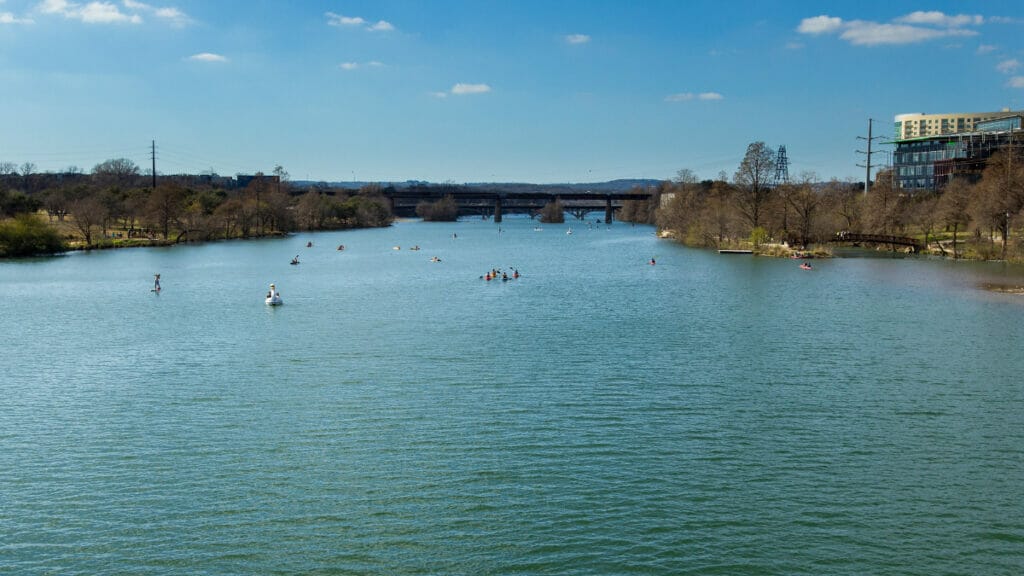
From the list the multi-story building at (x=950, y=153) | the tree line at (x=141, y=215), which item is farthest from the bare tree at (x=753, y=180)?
the tree line at (x=141, y=215)

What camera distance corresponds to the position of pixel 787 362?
117ft

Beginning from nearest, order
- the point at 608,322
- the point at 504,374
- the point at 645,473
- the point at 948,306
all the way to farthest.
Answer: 1. the point at 645,473
2. the point at 504,374
3. the point at 608,322
4. the point at 948,306

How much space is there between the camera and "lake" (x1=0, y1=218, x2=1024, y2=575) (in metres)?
17.8

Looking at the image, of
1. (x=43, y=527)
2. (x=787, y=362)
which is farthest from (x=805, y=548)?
(x=787, y=362)

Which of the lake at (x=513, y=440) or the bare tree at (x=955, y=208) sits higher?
the bare tree at (x=955, y=208)

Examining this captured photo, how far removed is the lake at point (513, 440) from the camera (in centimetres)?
1780

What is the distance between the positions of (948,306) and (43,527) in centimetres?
5048

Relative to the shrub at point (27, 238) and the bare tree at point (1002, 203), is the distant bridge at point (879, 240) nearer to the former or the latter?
the bare tree at point (1002, 203)

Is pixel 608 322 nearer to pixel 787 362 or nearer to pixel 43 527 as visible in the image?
pixel 787 362

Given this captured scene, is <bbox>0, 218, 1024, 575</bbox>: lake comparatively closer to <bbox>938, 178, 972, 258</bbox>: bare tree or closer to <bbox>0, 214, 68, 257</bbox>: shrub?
<bbox>0, 214, 68, 257</bbox>: shrub

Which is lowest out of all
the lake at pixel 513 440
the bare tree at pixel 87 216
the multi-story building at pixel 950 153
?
the lake at pixel 513 440

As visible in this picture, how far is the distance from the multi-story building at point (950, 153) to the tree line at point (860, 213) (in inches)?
1218

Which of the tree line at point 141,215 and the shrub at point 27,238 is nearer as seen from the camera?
the shrub at point 27,238

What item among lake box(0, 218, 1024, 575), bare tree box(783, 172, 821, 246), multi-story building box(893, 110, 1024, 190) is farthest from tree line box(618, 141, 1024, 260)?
lake box(0, 218, 1024, 575)
